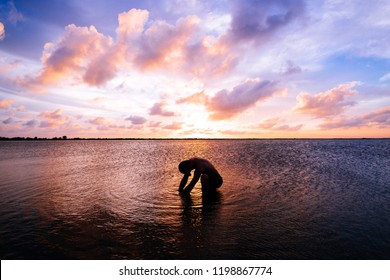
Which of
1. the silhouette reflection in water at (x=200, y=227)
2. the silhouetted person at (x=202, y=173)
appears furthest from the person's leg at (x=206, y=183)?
the silhouette reflection in water at (x=200, y=227)

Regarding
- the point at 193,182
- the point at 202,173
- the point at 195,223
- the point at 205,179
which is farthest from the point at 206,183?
the point at 195,223

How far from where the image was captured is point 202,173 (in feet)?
45.2

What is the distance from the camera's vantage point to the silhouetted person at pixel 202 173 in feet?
42.1

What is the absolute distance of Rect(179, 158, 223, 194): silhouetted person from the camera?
12828 millimetres

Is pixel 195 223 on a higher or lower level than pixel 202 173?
lower

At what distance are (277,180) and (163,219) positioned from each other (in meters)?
11.5

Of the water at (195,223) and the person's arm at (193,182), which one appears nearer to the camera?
the water at (195,223)

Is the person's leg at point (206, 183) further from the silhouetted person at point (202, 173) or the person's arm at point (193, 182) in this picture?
the person's arm at point (193, 182)

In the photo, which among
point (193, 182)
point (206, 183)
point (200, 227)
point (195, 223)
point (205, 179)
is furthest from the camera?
point (206, 183)

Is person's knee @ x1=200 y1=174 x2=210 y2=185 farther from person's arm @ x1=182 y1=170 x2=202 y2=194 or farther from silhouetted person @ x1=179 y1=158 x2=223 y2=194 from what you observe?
person's arm @ x1=182 y1=170 x2=202 y2=194

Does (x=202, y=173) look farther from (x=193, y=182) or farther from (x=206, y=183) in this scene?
(x=193, y=182)

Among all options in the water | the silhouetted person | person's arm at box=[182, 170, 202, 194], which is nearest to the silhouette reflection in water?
the water
